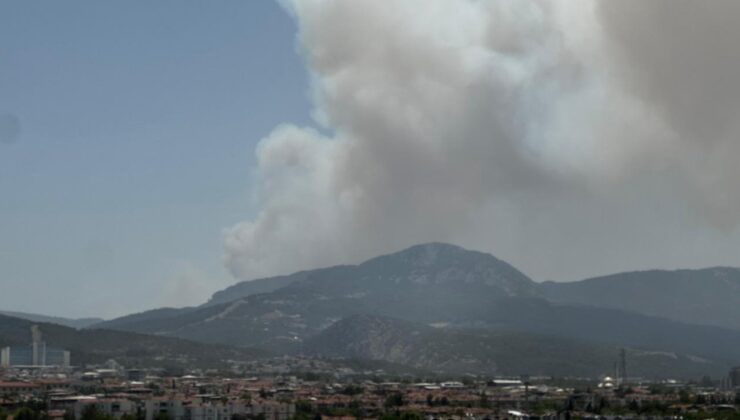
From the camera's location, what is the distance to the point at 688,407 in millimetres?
144750

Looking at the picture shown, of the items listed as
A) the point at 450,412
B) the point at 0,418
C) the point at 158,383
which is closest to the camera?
the point at 0,418

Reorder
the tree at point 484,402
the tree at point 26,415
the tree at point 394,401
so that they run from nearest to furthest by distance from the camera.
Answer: the tree at point 26,415 < the tree at point 394,401 < the tree at point 484,402

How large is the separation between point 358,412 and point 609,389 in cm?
6587

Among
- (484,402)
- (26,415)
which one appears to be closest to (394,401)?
(484,402)

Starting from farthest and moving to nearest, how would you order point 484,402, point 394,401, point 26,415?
point 484,402 → point 394,401 → point 26,415

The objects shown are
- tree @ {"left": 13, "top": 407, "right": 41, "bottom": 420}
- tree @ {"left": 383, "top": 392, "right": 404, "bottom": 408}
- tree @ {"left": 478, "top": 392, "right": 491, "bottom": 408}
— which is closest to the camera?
tree @ {"left": 13, "top": 407, "right": 41, "bottom": 420}

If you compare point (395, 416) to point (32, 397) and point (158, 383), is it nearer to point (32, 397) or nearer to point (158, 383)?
point (32, 397)

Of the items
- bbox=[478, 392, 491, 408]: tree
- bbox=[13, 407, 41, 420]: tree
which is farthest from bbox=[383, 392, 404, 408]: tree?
bbox=[13, 407, 41, 420]: tree

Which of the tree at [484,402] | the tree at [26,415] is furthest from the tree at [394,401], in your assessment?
the tree at [26,415]

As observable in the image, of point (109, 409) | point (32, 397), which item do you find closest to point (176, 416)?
point (109, 409)

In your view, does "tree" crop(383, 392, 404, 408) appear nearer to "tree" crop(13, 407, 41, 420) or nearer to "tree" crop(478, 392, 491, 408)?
"tree" crop(478, 392, 491, 408)

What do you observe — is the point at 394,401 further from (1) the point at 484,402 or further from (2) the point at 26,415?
(2) the point at 26,415

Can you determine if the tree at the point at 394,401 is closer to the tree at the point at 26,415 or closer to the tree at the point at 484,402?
the tree at the point at 484,402

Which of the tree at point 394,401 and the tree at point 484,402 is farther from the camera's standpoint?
the tree at point 484,402
